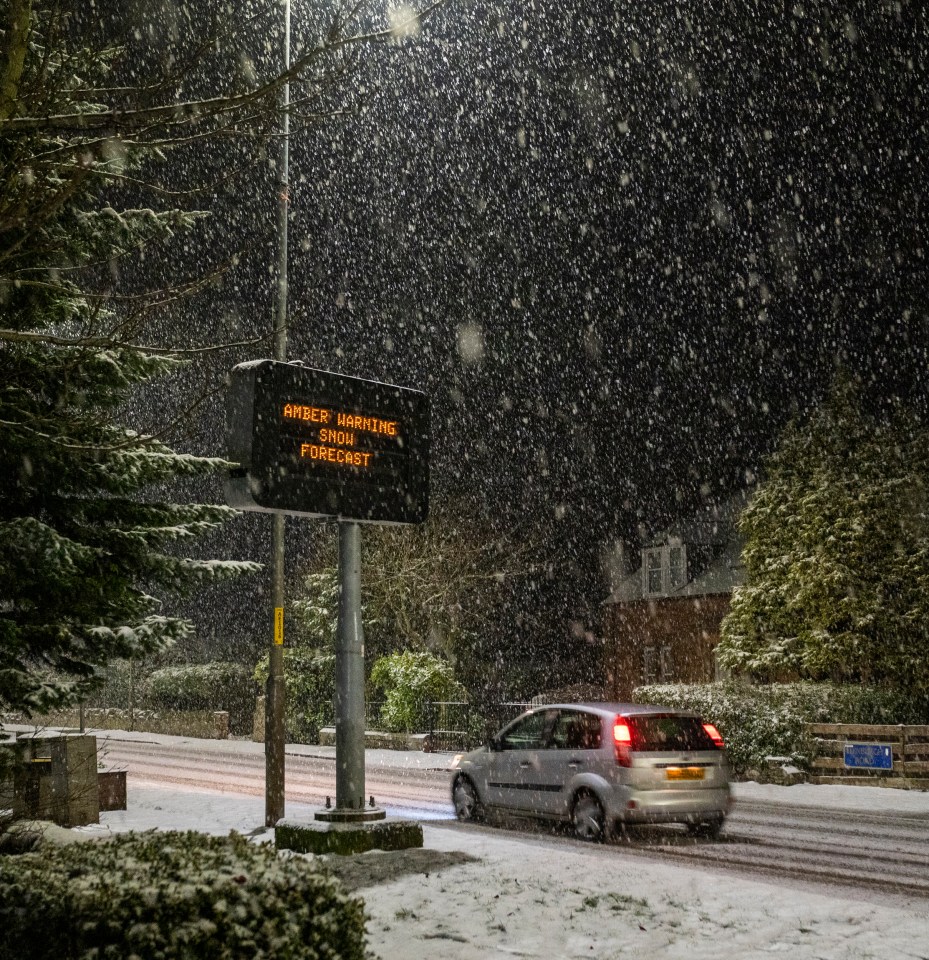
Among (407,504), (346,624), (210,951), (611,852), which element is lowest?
(611,852)

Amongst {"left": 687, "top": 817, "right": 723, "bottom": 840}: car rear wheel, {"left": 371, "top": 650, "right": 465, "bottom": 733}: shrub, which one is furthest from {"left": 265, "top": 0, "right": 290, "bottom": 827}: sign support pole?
{"left": 371, "top": 650, "right": 465, "bottom": 733}: shrub

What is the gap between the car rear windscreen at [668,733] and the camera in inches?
491

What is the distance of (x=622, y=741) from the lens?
12.4 meters

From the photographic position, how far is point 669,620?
40.8m

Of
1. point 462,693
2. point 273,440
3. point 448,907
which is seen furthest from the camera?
point 462,693

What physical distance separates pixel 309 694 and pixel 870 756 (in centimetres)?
1978

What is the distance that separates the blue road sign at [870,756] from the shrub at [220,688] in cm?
2543

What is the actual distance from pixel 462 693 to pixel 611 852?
21404mm

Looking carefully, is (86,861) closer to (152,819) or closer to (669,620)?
(152,819)

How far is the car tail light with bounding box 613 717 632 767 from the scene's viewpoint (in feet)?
40.3

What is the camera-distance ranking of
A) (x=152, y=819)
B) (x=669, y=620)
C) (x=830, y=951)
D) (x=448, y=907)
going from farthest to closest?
(x=669, y=620)
(x=152, y=819)
(x=448, y=907)
(x=830, y=951)

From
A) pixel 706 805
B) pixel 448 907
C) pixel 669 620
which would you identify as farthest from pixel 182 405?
pixel 669 620

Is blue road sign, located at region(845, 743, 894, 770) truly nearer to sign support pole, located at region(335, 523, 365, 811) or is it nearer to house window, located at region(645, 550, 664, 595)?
sign support pole, located at region(335, 523, 365, 811)

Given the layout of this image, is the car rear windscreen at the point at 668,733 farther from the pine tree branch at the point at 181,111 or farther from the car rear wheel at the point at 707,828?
the pine tree branch at the point at 181,111
